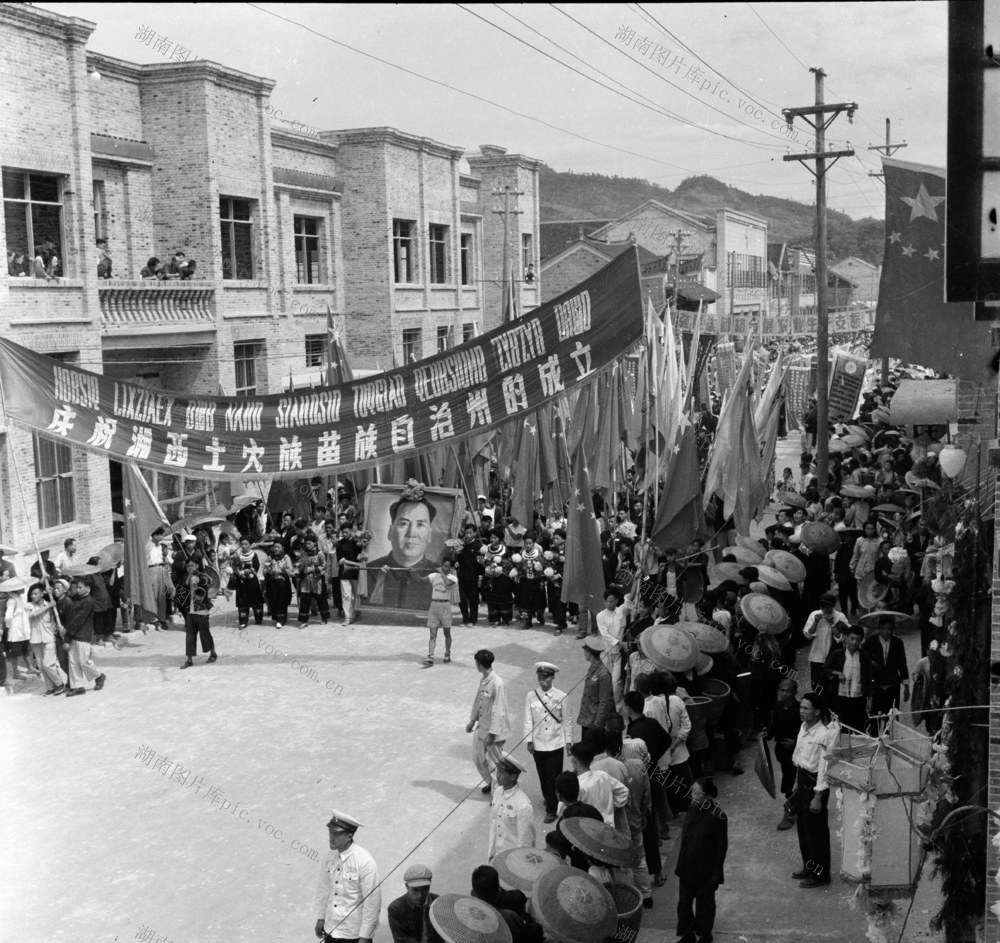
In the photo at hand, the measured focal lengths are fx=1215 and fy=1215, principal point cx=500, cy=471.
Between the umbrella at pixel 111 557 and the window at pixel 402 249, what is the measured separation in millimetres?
20333

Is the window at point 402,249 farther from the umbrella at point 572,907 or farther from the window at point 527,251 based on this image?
the umbrella at point 572,907

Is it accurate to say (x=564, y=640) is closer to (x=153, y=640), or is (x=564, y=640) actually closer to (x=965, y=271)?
(x=153, y=640)

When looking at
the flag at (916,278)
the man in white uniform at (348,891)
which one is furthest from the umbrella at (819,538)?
the man in white uniform at (348,891)

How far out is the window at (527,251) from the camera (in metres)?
45.4

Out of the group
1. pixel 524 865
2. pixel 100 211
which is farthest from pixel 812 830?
pixel 100 211

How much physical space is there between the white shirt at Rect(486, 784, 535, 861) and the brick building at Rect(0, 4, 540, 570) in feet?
40.2

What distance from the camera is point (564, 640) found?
16.3m

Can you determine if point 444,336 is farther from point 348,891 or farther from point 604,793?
point 348,891

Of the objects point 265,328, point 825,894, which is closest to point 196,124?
point 265,328

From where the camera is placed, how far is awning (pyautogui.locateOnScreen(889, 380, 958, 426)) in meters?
19.9

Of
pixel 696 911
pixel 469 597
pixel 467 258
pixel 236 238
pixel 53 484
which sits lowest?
pixel 696 911

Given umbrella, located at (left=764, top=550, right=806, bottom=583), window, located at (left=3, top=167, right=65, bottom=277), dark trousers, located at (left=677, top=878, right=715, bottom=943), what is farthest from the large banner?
window, located at (left=3, top=167, right=65, bottom=277)

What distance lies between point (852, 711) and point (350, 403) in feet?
22.5

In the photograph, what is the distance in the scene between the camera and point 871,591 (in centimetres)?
1429
